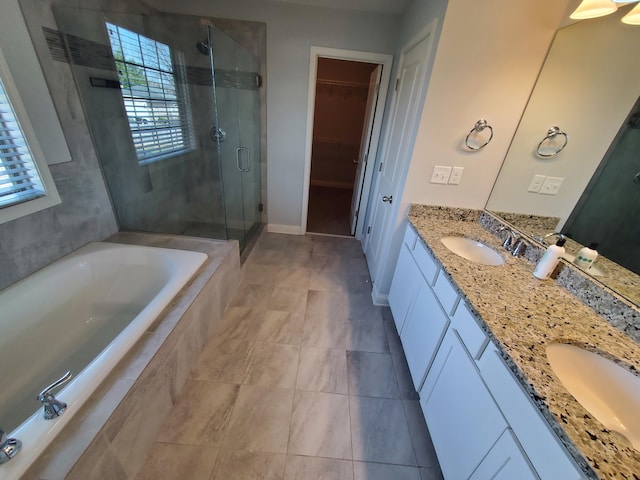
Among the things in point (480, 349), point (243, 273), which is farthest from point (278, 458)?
point (243, 273)

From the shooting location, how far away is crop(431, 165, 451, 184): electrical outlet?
1732 millimetres

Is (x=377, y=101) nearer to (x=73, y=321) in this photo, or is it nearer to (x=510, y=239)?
(x=510, y=239)

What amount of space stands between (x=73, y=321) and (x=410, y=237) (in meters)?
2.18

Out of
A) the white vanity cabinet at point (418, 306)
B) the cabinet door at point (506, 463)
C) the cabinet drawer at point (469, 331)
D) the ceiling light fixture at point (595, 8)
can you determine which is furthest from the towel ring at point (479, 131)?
the cabinet door at point (506, 463)

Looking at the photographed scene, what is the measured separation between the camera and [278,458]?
123 cm

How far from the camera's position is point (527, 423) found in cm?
73

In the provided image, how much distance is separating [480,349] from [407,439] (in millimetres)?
753

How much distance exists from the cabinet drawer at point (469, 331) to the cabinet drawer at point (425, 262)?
0.29m

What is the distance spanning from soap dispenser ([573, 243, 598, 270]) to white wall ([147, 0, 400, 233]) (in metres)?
2.43

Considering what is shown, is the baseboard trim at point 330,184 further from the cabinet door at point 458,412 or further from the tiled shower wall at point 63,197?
the cabinet door at point 458,412

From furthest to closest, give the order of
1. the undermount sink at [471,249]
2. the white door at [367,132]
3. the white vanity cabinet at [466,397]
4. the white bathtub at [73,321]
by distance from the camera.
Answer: the white door at [367,132]
the undermount sink at [471,249]
the white bathtub at [73,321]
the white vanity cabinet at [466,397]

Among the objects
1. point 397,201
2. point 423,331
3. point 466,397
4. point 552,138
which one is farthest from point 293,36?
point 466,397

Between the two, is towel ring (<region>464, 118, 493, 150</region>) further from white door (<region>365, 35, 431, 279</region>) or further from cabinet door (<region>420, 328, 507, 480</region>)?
cabinet door (<region>420, 328, 507, 480</region>)

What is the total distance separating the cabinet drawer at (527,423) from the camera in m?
0.63
